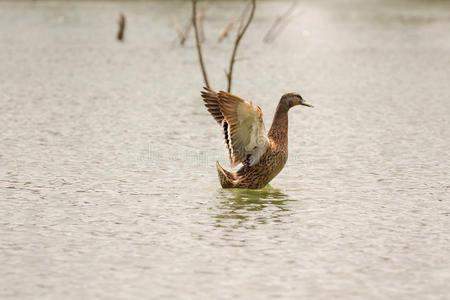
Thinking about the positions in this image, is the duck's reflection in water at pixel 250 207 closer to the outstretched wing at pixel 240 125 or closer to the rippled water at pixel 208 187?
the rippled water at pixel 208 187

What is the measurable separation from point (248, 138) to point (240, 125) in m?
0.33

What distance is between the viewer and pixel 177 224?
11672 millimetres

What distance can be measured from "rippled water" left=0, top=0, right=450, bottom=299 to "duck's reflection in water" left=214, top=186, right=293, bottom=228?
0.11ft

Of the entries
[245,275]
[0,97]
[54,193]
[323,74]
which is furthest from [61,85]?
[245,275]

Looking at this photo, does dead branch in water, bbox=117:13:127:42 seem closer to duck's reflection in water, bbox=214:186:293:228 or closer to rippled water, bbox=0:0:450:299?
rippled water, bbox=0:0:450:299

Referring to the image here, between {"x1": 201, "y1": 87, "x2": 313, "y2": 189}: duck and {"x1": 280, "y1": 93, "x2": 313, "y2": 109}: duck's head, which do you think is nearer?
{"x1": 201, "y1": 87, "x2": 313, "y2": 189}: duck

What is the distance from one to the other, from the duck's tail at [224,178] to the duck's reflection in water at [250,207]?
98mm

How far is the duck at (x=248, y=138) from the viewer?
41.4ft

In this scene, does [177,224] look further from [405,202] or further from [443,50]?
[443,50]

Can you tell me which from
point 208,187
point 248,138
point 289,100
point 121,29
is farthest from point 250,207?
point 121,29

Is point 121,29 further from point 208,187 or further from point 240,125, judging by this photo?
point 240,125

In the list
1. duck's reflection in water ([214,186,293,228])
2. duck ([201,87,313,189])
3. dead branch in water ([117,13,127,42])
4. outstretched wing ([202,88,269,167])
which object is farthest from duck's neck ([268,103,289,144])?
dead branch in water ([117,13,127,42])

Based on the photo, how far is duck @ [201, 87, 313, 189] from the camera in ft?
41.4

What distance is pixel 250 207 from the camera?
1270 cm
